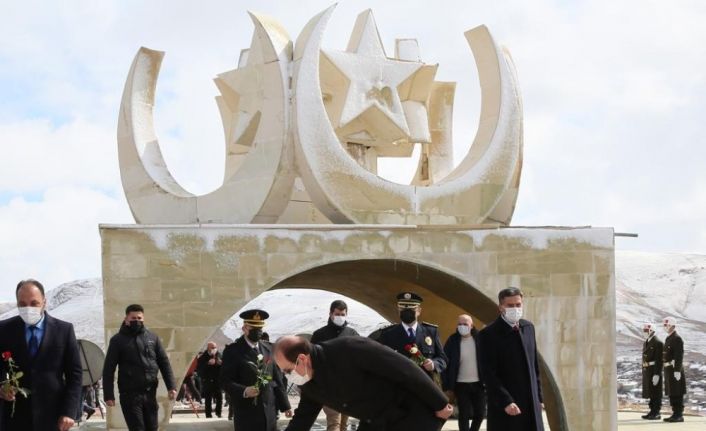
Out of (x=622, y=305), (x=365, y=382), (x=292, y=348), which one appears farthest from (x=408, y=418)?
(x=622, y=305)

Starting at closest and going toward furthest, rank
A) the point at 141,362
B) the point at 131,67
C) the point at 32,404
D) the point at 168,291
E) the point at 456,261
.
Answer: the point at 32,404 < the point at 141,362 < the point at 168,291 < the point at 456,261 < the point at 131,67

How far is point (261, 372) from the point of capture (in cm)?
1098

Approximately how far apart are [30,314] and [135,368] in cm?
298

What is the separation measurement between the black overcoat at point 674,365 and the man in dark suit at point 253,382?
6.91m

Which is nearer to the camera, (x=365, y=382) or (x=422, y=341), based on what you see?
(x=365, y=382)

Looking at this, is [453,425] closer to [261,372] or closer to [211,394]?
[211,394]

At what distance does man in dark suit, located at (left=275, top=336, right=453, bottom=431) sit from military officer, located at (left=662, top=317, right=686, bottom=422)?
33.1 ft

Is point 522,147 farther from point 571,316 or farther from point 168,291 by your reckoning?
point 168,291

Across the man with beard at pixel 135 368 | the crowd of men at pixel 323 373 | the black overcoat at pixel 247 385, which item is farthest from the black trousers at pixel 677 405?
the man with beard at pixel 135 368

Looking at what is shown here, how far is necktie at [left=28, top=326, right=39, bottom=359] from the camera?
8258mm

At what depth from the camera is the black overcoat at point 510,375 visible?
9.12 m

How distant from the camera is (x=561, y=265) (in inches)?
556

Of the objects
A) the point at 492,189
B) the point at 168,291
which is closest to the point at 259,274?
the point at 168,291

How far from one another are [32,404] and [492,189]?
7652mm
